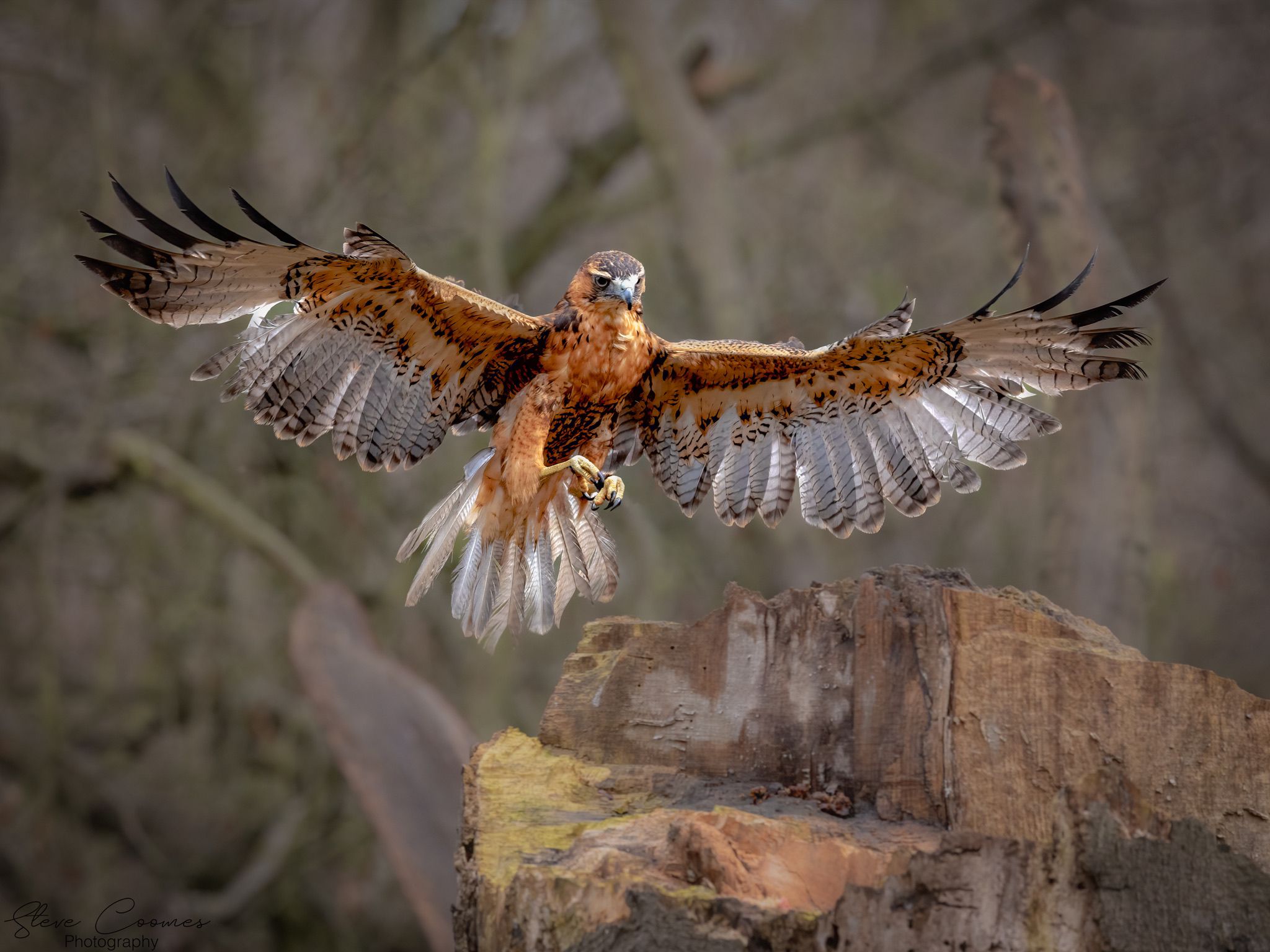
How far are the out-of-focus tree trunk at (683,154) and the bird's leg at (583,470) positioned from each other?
10.1 feet

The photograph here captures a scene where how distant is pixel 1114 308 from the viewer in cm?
346

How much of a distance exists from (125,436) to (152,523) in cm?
89

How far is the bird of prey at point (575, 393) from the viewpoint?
3.74 meters

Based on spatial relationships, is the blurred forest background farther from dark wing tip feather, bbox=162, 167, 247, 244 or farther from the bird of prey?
dark wing tip feather, bbox=162, 167, 247, 244

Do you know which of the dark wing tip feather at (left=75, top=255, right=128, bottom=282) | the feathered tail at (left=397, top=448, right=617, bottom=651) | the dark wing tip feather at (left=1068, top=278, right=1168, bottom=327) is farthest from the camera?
the feathered tail at (left=397, top=448, right=617, bottom=651)

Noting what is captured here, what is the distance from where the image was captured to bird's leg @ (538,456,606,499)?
4277mm

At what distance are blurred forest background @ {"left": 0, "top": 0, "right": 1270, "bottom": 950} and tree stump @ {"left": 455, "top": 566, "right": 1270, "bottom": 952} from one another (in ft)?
12.5

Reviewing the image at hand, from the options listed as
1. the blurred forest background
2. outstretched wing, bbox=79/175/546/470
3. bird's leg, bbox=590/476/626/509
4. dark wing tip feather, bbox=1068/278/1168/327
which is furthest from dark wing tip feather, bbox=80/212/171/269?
the blurred forest background

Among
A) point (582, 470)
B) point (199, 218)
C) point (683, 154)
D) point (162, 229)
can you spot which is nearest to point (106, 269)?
point (162, 229)

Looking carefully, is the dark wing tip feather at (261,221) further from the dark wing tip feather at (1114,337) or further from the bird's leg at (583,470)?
the dark wing tip feather at (1114,337)

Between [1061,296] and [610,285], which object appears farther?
[610,285]

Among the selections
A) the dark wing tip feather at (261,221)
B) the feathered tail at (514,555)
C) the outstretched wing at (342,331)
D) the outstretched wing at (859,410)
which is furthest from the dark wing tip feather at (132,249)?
the outstretched wing at (859,410)
